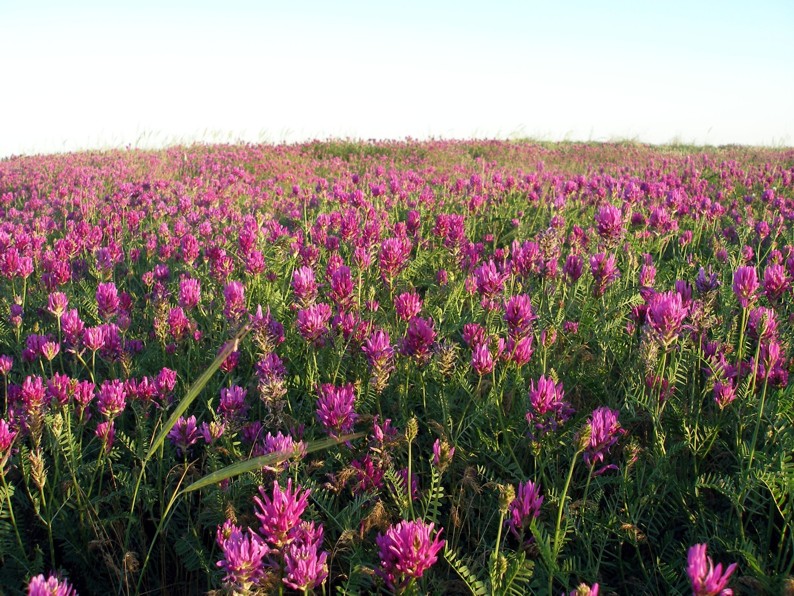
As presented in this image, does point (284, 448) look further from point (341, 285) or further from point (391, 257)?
point (391, 257)

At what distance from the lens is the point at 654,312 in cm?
240

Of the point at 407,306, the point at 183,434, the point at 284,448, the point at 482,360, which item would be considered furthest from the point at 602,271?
the point at 183,434

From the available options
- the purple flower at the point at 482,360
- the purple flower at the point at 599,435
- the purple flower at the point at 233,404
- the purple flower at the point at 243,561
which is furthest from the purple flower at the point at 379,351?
the purple flower at the point at 243,561

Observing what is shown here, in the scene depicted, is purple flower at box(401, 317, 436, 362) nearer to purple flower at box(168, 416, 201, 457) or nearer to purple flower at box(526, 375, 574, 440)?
purple flower at box(526, 375, 574, 440)

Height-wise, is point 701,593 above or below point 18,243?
below

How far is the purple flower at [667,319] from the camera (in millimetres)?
2354

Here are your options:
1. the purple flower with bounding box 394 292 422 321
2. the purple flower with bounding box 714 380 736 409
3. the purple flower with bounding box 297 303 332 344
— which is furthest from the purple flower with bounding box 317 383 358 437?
the purple flower with bounding box 714 380 736 409

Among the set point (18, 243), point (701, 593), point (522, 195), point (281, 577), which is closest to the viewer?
point (701, 593)

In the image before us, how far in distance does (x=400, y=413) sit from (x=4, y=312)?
9.91 feet

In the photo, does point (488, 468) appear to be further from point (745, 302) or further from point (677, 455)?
point (745, 302)

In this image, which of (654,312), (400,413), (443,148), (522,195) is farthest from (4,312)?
(443,148)

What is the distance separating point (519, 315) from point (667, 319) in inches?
22.0

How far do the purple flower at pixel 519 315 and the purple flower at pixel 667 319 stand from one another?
0.47m

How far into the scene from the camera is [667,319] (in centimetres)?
236
